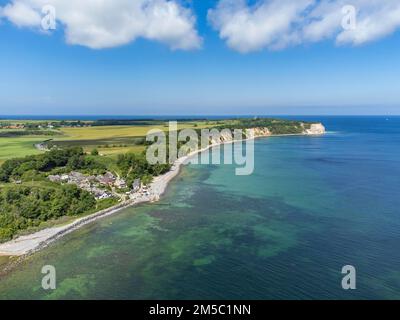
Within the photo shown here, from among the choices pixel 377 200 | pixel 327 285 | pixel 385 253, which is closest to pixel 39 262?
pixel 327 285

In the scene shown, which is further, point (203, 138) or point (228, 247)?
point (203, 138)

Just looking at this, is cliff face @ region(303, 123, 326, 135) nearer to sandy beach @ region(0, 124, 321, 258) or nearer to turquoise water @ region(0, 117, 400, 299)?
turquoise water @ region(0, 117, 400, 299)

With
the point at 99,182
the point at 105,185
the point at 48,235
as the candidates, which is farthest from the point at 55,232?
the point at 99,182

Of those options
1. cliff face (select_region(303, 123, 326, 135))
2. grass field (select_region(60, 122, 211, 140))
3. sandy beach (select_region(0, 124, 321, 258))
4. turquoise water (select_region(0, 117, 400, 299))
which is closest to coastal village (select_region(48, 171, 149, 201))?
sandy beach (select_region(0, 124, 321, 258))

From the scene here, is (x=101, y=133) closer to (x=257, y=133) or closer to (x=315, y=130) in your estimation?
(x=257, y=133)
